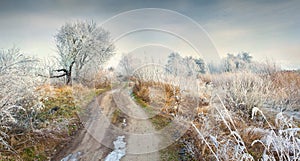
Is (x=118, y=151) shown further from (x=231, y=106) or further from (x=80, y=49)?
(x=80, y=49)

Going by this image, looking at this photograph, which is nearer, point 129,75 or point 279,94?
point 279,94

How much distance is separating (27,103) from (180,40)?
4886mm

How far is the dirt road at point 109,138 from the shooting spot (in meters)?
5.05

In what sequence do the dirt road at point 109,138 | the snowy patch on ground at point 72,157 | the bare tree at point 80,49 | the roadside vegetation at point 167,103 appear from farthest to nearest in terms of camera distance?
the bare tree at point 80,49
the dirt road at point 109,138
the snowy patch on ground at point 72,157
the roadside vegetation at point 167,103

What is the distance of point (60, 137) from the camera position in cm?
605

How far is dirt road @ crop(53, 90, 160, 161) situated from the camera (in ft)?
16.6

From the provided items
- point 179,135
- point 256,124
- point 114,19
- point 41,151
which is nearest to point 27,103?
point 41,151

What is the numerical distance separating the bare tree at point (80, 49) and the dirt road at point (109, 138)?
319 inches

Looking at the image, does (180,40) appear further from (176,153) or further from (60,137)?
(60,137)

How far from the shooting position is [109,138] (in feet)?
20.4

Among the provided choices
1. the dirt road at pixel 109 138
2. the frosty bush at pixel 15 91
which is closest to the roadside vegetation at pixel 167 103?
the frosty bush at pixel 15 91

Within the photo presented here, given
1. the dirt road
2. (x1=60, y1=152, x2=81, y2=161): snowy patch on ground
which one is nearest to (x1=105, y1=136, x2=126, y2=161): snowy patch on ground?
the dirt road

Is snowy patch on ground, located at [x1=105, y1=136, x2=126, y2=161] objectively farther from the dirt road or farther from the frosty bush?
the frosty bush

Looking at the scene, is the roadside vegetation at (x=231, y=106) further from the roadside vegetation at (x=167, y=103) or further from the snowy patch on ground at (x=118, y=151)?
the snowy patch on ground at (x=118, y=151)
